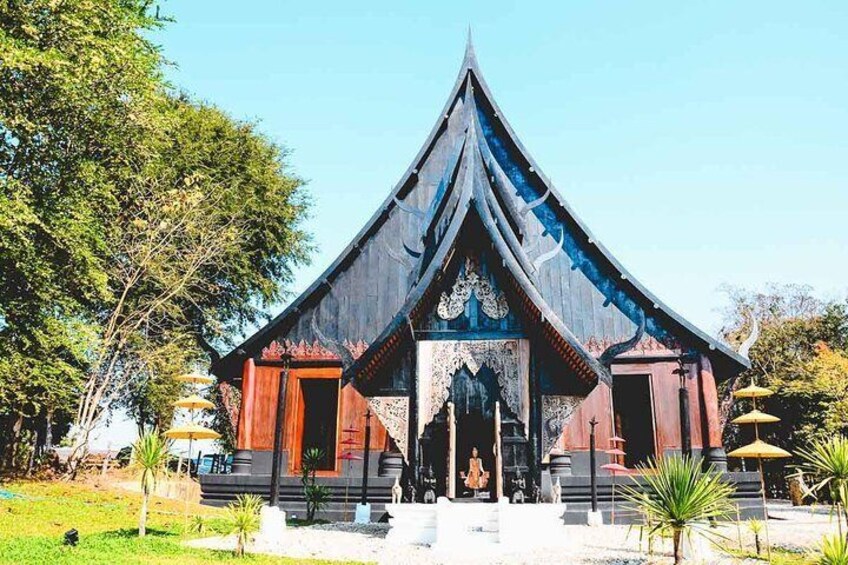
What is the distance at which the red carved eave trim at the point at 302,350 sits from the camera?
16438mm

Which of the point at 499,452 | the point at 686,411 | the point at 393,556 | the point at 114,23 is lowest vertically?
the point at 393,556

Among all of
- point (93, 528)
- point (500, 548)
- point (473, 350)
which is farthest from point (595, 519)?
point (93, 528)

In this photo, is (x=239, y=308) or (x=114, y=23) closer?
(x=114, y=23)

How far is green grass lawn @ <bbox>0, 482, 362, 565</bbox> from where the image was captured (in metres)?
7.60

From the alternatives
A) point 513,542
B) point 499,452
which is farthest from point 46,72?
point 513,542

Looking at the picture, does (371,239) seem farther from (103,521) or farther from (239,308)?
(239,308)

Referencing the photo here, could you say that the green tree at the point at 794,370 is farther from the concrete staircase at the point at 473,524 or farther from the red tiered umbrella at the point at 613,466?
the concrete staircase at the point at 473,524

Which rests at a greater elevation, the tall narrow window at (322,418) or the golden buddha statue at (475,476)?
the tall narrow window at (322,418)

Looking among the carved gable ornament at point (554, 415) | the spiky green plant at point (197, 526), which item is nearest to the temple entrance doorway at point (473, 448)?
the carved gable ornament at point (554, 415)

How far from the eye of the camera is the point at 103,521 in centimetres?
1170

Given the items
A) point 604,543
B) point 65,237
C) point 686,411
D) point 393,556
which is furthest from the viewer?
point 65,237

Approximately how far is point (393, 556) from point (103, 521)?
5.96 m

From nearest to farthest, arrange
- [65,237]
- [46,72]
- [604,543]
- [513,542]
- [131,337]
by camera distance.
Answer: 1. [513,542]
2. [604,543]
3. [46,72]
4. [65,237]
5. [131,337]

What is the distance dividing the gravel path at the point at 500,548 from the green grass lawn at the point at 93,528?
0.86 metres
